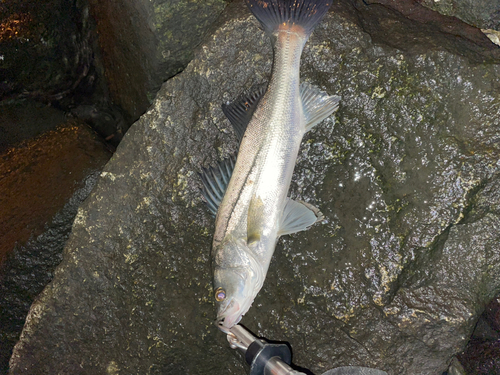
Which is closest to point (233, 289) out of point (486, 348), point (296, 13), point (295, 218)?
point (295, 218)

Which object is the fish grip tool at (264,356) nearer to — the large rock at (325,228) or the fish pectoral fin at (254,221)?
the large rock at (325,228)

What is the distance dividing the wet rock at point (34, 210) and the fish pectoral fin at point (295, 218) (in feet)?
8.76

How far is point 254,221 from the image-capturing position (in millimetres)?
2723

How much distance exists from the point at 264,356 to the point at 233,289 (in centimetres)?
50

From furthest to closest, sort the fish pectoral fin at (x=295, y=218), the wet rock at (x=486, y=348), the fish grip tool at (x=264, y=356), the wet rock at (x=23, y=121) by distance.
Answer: the wet rock at (x=23, y=121), the wet rock at (x=486, y=348), the fish pectoral fin at (x=295, y=218), the fish grip tool at (x=264, y=356)

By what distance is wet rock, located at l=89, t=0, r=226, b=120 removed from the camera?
358cm

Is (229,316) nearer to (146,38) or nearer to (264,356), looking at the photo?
(264,356)

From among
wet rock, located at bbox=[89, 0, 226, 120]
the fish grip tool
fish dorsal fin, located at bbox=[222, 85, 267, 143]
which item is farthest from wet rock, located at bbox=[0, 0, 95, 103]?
the fish grip tool

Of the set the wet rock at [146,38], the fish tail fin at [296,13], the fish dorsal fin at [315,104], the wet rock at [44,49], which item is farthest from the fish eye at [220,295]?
the wet rock at [44,49]

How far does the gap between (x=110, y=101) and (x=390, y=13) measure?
3.61 metres

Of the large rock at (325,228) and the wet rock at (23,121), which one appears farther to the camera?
the wet rock at (23,121)

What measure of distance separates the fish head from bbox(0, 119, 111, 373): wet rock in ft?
8.07

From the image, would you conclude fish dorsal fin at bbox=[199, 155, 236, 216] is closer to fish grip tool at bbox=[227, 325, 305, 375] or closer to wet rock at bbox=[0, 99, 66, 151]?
fish grip tool at bbox=[227, 325, 305, 375]

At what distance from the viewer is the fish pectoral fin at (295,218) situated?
9.29 ft
